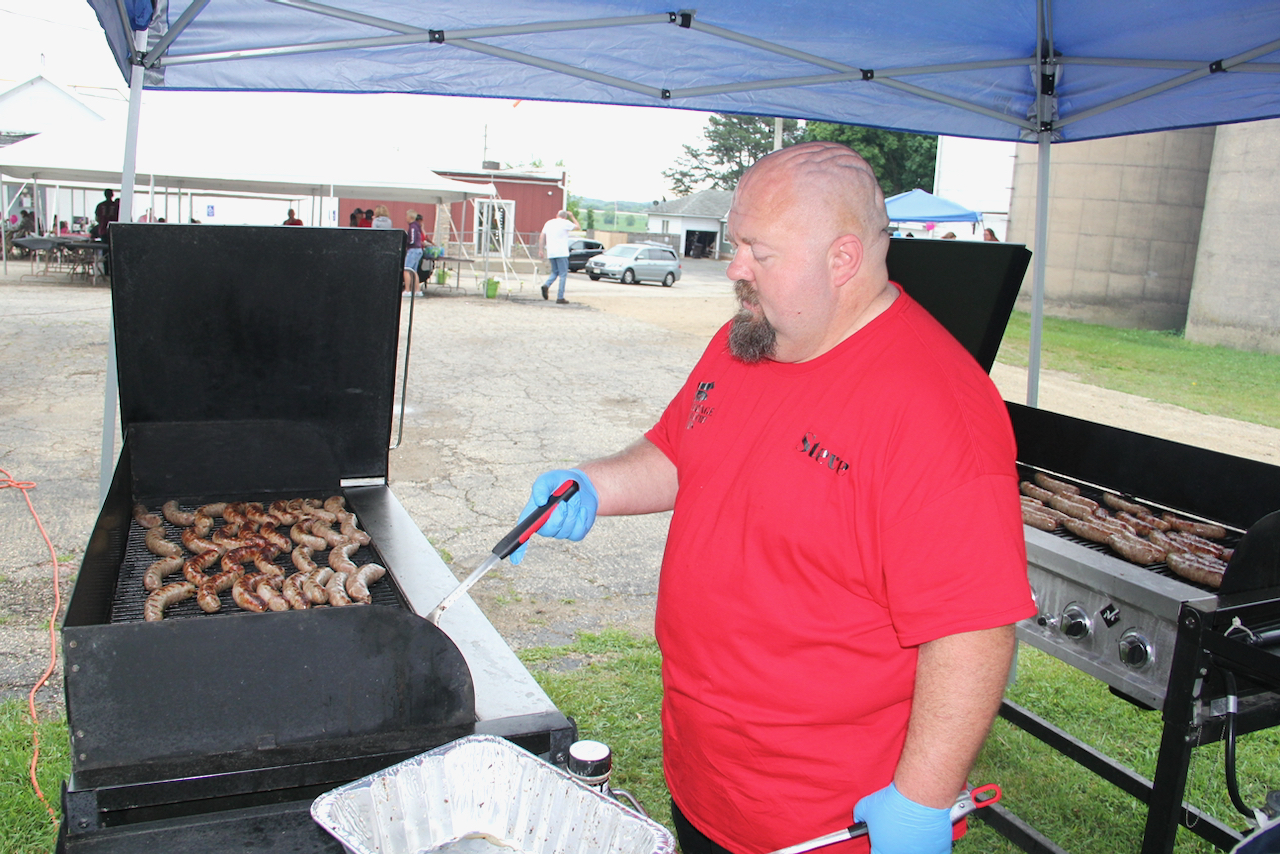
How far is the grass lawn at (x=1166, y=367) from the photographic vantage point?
477 inches

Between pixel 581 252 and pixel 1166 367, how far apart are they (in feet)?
66.1

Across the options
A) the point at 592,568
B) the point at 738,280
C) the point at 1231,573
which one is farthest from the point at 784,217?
the point at 592,568

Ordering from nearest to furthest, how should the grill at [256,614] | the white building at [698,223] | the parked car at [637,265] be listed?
the grill at [256,614], the parked car at [637,265], the white building at [698,223]

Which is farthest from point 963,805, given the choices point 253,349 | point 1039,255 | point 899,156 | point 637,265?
point 899,156

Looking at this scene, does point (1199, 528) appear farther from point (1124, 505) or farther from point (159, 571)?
point (159, 571)

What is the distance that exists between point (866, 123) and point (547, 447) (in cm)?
420

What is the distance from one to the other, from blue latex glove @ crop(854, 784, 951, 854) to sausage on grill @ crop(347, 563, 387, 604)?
1.38 meters

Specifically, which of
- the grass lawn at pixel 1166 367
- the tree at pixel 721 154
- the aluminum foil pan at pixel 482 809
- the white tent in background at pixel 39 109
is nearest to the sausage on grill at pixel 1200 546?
the aluminum foil pan at pixel 482 809

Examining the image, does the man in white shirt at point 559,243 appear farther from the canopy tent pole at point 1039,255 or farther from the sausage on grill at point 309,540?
the sausage on grill at point 309,540

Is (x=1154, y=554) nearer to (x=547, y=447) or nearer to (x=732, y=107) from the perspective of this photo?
(x=732, y=107)

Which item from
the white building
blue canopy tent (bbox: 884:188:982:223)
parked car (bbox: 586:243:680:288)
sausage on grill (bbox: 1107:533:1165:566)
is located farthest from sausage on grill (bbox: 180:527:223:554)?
the white building

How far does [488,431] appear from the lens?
27.7 feet

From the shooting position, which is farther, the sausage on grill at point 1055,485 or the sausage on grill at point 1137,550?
the sausage on grill at point 1055,485

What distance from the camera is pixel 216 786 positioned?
5.75ft
